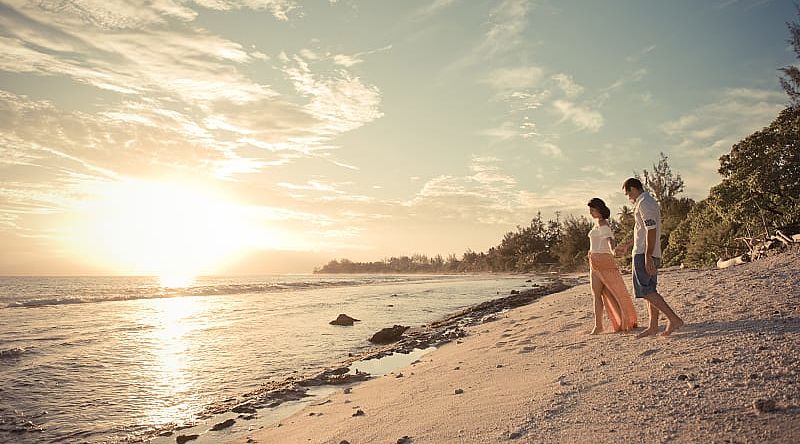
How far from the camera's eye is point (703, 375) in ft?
13.9

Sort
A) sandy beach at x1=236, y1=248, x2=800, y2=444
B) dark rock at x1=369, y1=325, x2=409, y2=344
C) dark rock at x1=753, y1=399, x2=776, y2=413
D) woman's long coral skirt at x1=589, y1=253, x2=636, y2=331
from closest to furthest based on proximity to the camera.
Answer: dark rock at x1=753, y1=399, x2=776, y2=413
sandy beach at x1=236, y1=248, x2=800, y2=444
woman's long coral skirt at x1=589, y1=253, x2=636, y2=331
dark rock at x1=369, y1=325, x2=409, y2=344

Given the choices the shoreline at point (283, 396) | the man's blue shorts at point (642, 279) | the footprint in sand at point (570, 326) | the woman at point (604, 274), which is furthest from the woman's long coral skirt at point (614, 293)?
the shoreline at point (283, 396)

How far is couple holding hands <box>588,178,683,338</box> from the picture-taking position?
20.6ft

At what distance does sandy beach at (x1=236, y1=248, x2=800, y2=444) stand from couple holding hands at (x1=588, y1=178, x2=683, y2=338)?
359 millimetres

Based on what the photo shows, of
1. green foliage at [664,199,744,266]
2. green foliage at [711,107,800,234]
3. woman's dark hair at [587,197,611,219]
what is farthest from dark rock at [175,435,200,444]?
green foliage at [664,199,744,266]

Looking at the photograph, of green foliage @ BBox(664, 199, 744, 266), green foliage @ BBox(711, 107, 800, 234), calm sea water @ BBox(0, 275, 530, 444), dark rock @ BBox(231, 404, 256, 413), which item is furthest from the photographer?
green foliage @ BBox(664, 199, 744, 266)

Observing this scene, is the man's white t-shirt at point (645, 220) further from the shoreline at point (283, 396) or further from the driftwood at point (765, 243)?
the driftwood at point (765, 243)

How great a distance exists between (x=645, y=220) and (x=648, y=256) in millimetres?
510

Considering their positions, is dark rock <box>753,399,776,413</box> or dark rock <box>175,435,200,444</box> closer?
dark rock <box>753,399,776,413</box>

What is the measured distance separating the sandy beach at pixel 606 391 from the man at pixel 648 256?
0.30 metres

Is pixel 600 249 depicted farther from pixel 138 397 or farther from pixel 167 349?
pixel 167 349

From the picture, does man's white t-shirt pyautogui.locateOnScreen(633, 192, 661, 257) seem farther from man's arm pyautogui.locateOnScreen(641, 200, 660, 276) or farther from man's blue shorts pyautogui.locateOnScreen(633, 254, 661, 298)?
man's blue shorts pyautogui.locateOnScreen(633, 254, 661, 298)

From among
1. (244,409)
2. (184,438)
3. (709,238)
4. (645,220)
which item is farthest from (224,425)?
(709,238)

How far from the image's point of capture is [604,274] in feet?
24.6
